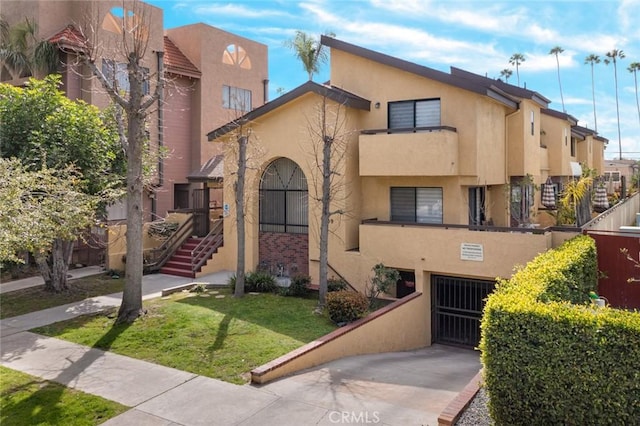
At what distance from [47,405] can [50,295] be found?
8785 mm

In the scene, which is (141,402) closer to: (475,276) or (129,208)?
(129,208)

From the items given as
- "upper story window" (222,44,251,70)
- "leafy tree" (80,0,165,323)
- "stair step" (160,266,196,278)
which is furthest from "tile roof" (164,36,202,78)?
"leafy tree" (80,0,165,323)

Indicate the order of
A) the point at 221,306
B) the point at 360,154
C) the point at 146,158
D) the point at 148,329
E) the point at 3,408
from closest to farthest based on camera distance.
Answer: the point at 3,408
the point at 148,329
the point at 221,306
the point at 360,154
the point at 146,158

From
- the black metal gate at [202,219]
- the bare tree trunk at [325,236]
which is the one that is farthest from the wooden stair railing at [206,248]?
the bare tree trunk at [325,236]

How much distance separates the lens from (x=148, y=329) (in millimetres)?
11805

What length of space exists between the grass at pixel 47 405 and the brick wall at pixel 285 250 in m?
10.3

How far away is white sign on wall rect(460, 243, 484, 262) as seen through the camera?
14.3 metres

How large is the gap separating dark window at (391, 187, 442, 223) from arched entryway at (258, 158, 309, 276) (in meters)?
3.40

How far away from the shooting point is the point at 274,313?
521 inches

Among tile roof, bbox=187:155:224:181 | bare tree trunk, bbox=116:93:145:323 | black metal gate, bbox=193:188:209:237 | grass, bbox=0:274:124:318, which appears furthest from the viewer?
tile roof, bbox=187:155:224:181

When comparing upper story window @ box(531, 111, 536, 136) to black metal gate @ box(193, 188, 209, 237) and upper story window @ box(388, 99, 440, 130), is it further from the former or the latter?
black metal gate @ box(193, 188, 209, 237)

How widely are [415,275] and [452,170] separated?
3.67 meters

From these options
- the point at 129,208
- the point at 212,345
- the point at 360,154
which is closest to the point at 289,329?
the point at 212,345

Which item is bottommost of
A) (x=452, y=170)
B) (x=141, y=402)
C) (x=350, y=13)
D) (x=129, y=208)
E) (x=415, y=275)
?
(x=141, y=402)
